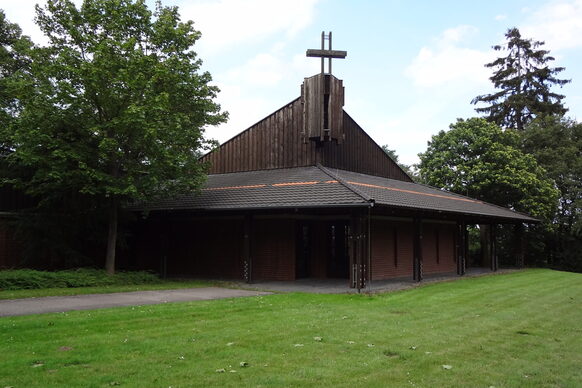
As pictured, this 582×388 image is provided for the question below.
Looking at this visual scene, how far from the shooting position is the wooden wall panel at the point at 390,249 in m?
20.5

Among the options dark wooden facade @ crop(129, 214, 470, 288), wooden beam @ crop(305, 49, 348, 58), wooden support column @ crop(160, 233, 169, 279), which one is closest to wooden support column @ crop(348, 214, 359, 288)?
dark wooden facade @ crop(129, 214, 470, 288)

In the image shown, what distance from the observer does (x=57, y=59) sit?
17.0 m

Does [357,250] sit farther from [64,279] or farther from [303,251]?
A: [64,279]

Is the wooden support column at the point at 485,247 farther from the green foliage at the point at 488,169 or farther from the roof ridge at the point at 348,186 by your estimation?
the roof ridge at the point at 348,186

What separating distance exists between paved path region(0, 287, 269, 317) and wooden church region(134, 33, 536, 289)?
316cm

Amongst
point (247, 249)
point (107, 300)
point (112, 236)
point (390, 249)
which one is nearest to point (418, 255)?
point (390, 249)

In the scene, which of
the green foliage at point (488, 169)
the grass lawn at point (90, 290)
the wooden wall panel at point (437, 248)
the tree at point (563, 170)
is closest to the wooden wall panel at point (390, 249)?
the wooden wall panel at point (437, 248)

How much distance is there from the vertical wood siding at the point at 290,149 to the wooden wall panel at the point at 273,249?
3946 millimetres

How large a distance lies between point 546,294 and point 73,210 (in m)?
16.9

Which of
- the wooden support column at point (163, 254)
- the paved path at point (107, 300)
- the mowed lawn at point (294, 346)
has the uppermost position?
the wooden support column at point (163, 254)

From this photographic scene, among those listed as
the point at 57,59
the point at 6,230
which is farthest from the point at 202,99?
the point at 6,230

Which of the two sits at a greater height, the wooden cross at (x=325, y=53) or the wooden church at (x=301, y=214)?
the wooden cross at (x=325, y=53)

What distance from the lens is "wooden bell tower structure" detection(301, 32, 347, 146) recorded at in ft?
69.7

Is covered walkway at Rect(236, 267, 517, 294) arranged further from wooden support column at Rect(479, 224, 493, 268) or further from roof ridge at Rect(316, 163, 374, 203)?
wooden support column at Rect(479, 224, 493, 268)
